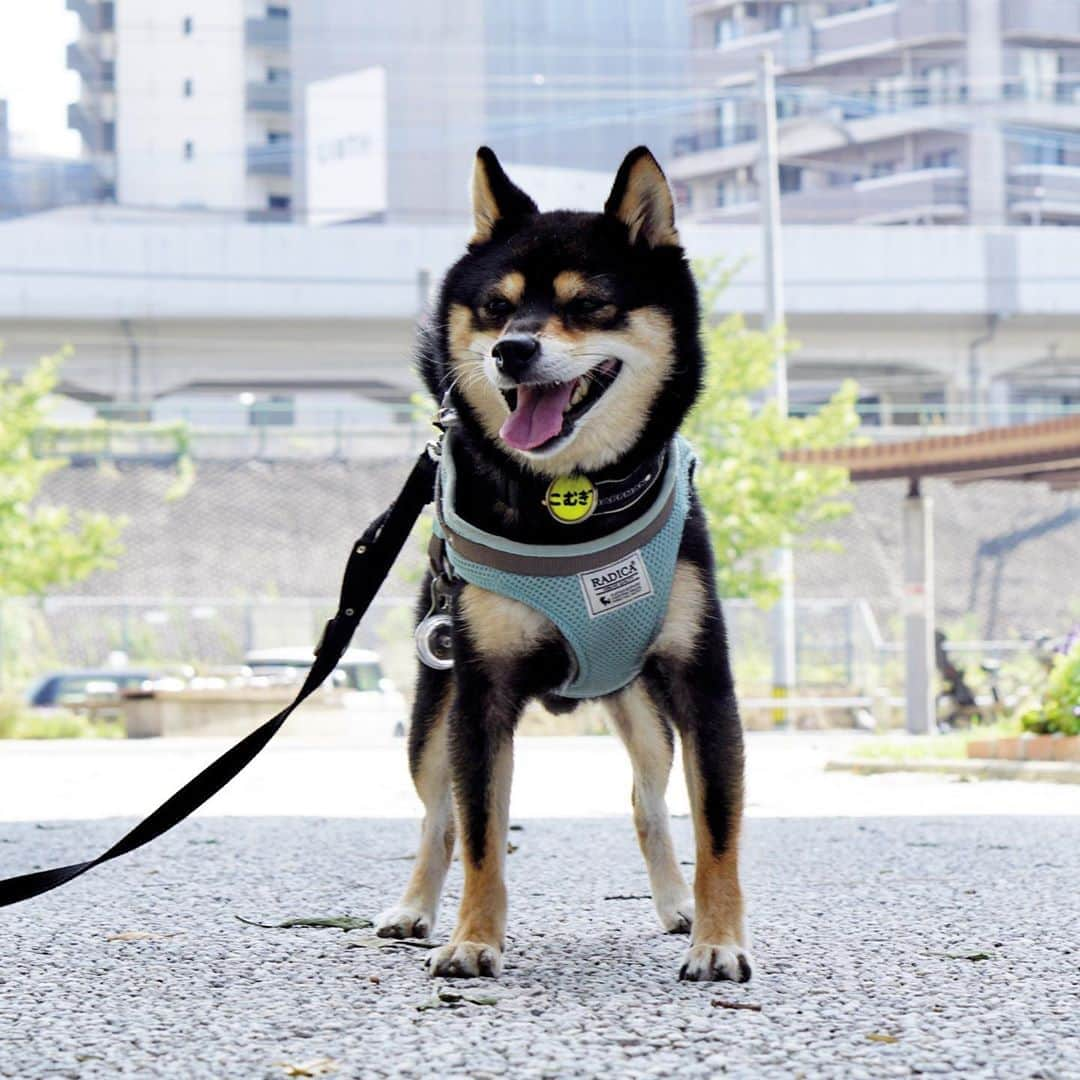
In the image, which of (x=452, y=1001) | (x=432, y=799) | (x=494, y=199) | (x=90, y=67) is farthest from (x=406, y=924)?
(x=90, y=67)

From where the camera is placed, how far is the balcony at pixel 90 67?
65.7 m

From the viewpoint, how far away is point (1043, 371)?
187 ft

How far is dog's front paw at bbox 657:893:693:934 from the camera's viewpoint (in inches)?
198

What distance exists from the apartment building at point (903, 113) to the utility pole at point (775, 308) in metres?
36.6

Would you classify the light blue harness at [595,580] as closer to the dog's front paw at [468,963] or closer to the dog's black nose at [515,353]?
the dog's black nose at [515,353]

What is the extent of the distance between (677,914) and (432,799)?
0.73m

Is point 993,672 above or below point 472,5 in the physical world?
below

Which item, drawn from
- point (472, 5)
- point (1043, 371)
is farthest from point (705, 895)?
point (472, 5)

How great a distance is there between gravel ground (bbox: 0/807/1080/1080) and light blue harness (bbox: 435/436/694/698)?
0.78 m

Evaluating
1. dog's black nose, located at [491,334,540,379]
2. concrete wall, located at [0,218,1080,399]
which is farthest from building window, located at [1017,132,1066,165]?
dog's black nose, located at [491,334,540,379]

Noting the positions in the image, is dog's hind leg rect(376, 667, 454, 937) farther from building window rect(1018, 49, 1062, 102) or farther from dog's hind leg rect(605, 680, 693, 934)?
building window rect(1018, 49, 1062, 102)

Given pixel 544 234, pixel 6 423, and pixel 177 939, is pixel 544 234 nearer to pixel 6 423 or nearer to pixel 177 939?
pixel 177 939

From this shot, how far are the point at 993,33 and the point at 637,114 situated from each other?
13813mm

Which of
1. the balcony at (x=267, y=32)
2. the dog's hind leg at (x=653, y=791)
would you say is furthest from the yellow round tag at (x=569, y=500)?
the balcony at (x=267, y=32)
